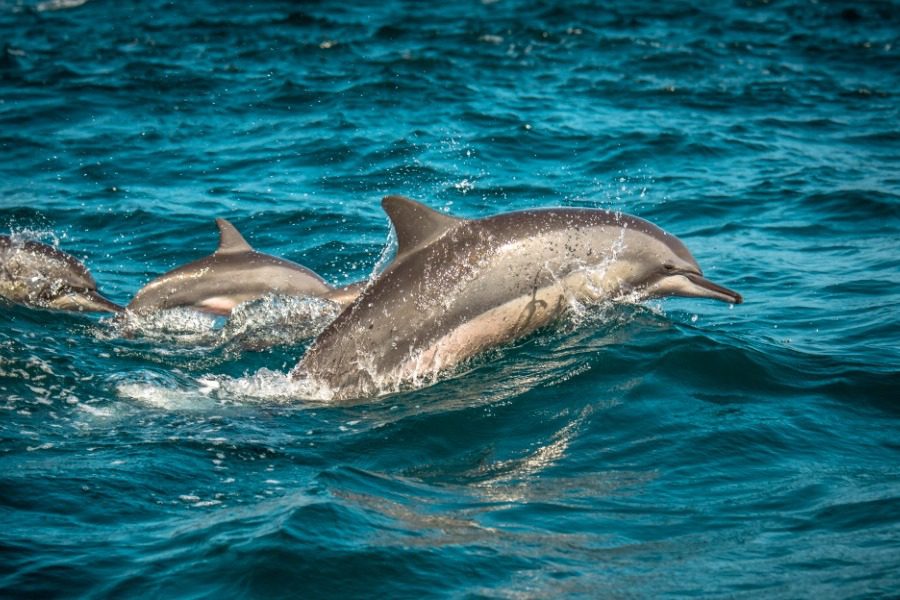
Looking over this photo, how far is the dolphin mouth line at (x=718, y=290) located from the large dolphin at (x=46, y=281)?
6.01m

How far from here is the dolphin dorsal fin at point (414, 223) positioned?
8766mm

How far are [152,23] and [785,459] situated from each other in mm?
24746

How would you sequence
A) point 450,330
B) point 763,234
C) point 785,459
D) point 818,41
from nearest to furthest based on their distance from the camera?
point 785,459
point 450,330
point 763,234
point 818,41

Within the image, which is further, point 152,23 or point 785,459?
point 152,23

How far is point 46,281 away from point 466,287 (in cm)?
521

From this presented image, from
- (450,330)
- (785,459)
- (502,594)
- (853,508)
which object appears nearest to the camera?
(502,594)

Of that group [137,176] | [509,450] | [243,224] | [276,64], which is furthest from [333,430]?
[276,64]

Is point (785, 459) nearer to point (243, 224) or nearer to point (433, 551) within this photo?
point (433, 551)

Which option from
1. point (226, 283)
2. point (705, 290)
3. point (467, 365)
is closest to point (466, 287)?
point (467, 365)

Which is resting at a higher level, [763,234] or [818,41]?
[818,41]

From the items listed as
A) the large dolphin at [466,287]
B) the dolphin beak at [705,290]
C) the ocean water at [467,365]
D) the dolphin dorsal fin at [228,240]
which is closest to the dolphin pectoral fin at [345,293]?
the ocean water at [467,365]

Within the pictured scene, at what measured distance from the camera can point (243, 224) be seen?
15.5 meters

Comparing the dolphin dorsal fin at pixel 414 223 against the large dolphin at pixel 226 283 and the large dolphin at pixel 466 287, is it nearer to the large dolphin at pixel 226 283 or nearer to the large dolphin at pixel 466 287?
the large dolphin at pixel 466 287

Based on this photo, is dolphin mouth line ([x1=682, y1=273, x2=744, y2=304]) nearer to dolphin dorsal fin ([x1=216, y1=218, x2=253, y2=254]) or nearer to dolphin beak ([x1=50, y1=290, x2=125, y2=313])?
dolphin dorsal fin ([x1=216, y1=218, x2=253, y2=254])
